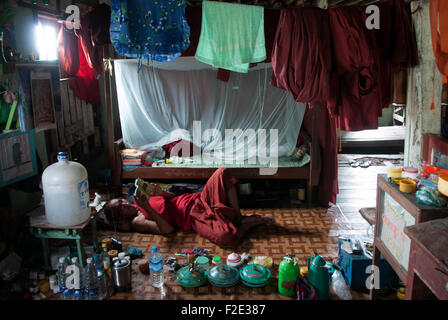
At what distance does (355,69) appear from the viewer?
8.71 ft

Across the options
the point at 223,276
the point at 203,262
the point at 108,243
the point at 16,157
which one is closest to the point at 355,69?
the point at 223,276

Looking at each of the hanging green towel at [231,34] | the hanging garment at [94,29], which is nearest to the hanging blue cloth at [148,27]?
the hanging green towel at [231,34]

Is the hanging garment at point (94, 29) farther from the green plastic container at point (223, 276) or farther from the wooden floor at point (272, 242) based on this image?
the green plastic container at point (223, 276)

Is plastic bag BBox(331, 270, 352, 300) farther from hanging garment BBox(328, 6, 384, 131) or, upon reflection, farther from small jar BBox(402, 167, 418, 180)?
hanging garment BBox(328, 6, 384, 131)

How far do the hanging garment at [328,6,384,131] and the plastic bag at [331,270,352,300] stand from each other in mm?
1216

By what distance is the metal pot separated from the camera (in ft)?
9.93

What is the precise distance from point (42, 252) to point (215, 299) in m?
1.65

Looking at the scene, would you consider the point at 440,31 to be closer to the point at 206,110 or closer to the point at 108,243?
the point at 108,243

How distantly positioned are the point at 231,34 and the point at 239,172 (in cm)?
215

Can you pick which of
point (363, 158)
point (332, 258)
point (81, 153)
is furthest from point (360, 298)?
point (363, 158)

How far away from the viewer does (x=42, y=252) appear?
3453 mm

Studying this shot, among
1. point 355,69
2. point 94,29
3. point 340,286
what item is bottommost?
point 340,286

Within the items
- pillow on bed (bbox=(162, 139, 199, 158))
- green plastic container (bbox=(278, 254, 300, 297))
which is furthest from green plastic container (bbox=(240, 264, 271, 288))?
pillow on bed (bbox=(162, 139, 199, 158))

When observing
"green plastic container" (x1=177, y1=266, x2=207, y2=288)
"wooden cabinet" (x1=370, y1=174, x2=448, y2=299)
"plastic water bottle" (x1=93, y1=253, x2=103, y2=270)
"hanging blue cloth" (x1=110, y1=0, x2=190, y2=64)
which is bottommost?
"green plastic container" (x1=177, y1=266, x2=207, y2=288)
